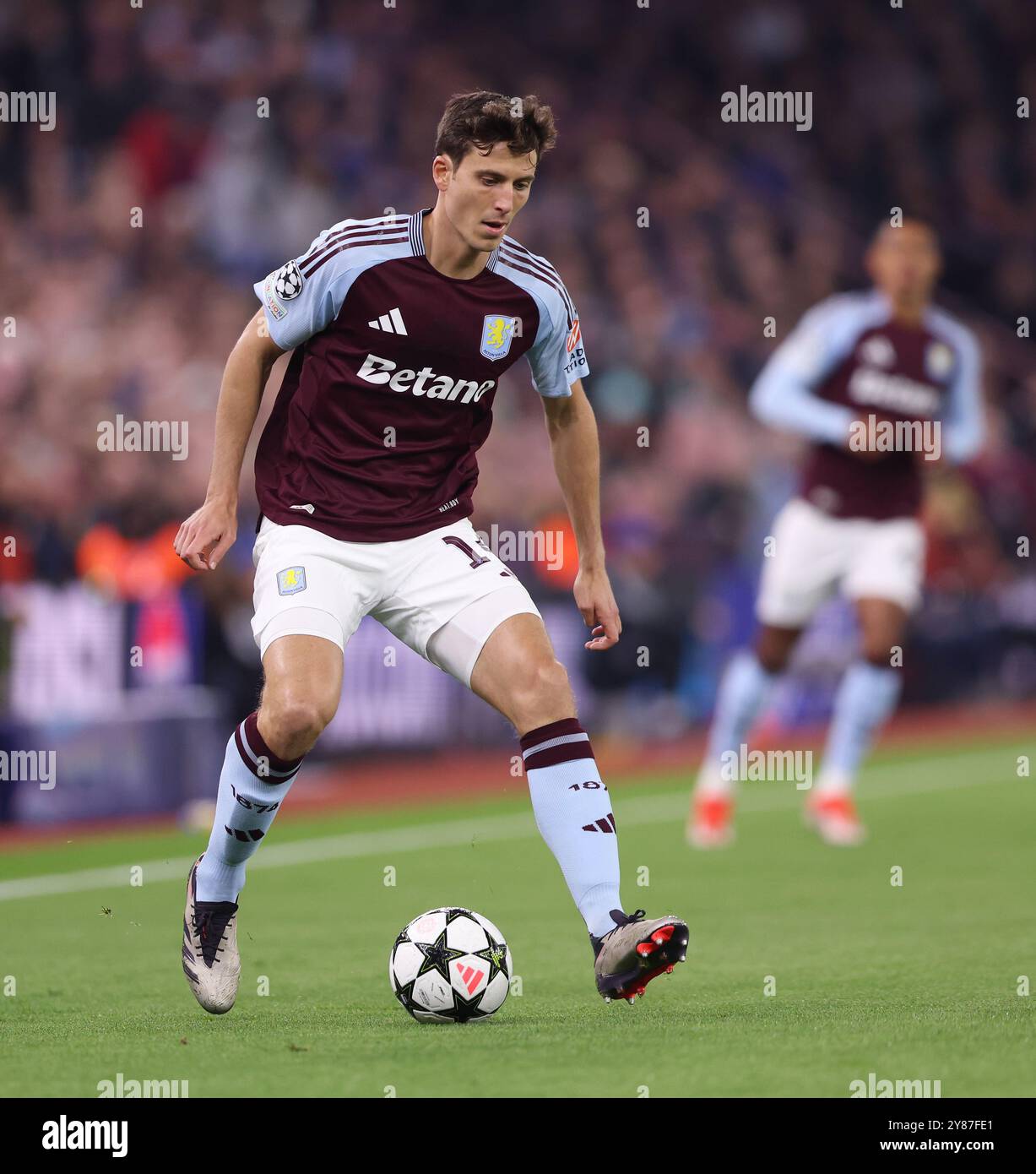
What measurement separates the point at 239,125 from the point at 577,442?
1131 cm

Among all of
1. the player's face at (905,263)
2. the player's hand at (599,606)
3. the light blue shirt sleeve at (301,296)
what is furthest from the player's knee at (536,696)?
the player's face at (905,263)

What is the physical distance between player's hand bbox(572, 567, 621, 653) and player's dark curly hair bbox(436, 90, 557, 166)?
1219mm

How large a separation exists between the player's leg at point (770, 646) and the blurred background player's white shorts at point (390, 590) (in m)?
4.28

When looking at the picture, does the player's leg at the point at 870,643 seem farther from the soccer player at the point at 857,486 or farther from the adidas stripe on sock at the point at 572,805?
the adidas stripe on sock at the point at 572,805

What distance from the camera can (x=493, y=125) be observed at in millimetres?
4930

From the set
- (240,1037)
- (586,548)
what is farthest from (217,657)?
(240,1037)

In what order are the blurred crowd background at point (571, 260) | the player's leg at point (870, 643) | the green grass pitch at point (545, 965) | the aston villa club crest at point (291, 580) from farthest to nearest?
1. the blurred crowd background at point (571, 260)
2. the player's leg at point (870, 643)
3. the aston villa club crest at point (291, 580)
4. the green grass pitch at point (545, 965)

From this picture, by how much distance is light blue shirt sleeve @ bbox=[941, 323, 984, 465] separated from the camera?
32.0 feet

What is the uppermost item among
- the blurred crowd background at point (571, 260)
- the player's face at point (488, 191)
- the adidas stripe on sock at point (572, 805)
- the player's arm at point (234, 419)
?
the blurred crowd background at point (571, 260)

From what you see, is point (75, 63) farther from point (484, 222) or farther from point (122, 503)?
point (484, 222)

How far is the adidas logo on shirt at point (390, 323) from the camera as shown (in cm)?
516

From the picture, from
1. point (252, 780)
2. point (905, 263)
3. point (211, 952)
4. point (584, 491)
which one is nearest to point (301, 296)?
point (584, 491)

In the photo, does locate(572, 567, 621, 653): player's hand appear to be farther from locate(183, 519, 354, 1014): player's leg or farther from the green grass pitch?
the green grass pitch

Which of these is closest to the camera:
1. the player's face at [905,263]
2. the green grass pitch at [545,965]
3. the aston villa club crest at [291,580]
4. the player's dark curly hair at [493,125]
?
the green grass pitch at [545,965]
